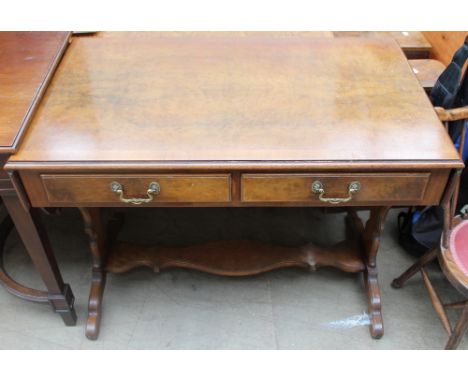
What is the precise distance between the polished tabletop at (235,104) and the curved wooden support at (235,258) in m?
0.70

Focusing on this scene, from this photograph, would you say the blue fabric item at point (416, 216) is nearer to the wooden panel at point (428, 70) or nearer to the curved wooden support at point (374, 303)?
the curved wooden support at point (374, 303)

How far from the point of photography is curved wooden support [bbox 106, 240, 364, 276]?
1791 mm

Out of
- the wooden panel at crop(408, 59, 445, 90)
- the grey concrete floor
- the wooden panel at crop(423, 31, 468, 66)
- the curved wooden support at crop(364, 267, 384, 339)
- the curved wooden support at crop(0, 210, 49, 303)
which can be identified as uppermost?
the wooden panel at crop(423, 31, 468, 66)

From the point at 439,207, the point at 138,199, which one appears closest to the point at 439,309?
the point at 439,207

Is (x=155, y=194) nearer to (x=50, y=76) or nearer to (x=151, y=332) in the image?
(x=50, y=76)

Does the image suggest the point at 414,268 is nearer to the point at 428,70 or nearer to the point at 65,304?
the point at 428,70

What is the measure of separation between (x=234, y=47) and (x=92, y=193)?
2.56ft

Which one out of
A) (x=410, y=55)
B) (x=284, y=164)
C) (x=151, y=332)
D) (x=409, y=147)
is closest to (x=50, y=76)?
(x=284, y=164)

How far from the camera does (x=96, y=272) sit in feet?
5.85

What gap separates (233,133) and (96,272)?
3.01 ft

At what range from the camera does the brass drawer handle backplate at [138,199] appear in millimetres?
1222

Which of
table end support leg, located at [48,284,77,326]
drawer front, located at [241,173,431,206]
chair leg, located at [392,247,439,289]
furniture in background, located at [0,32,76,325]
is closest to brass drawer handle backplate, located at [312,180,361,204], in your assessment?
drawer front, located at [241,173,431,206]

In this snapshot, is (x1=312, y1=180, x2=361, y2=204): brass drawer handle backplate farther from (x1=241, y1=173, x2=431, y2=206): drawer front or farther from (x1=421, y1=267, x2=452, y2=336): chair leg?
(x1=421, y1=267, x2=452, y2=336): chair leg

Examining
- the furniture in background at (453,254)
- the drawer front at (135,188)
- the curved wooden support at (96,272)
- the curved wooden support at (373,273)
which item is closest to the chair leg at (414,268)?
the furniture in background at (453,254)
